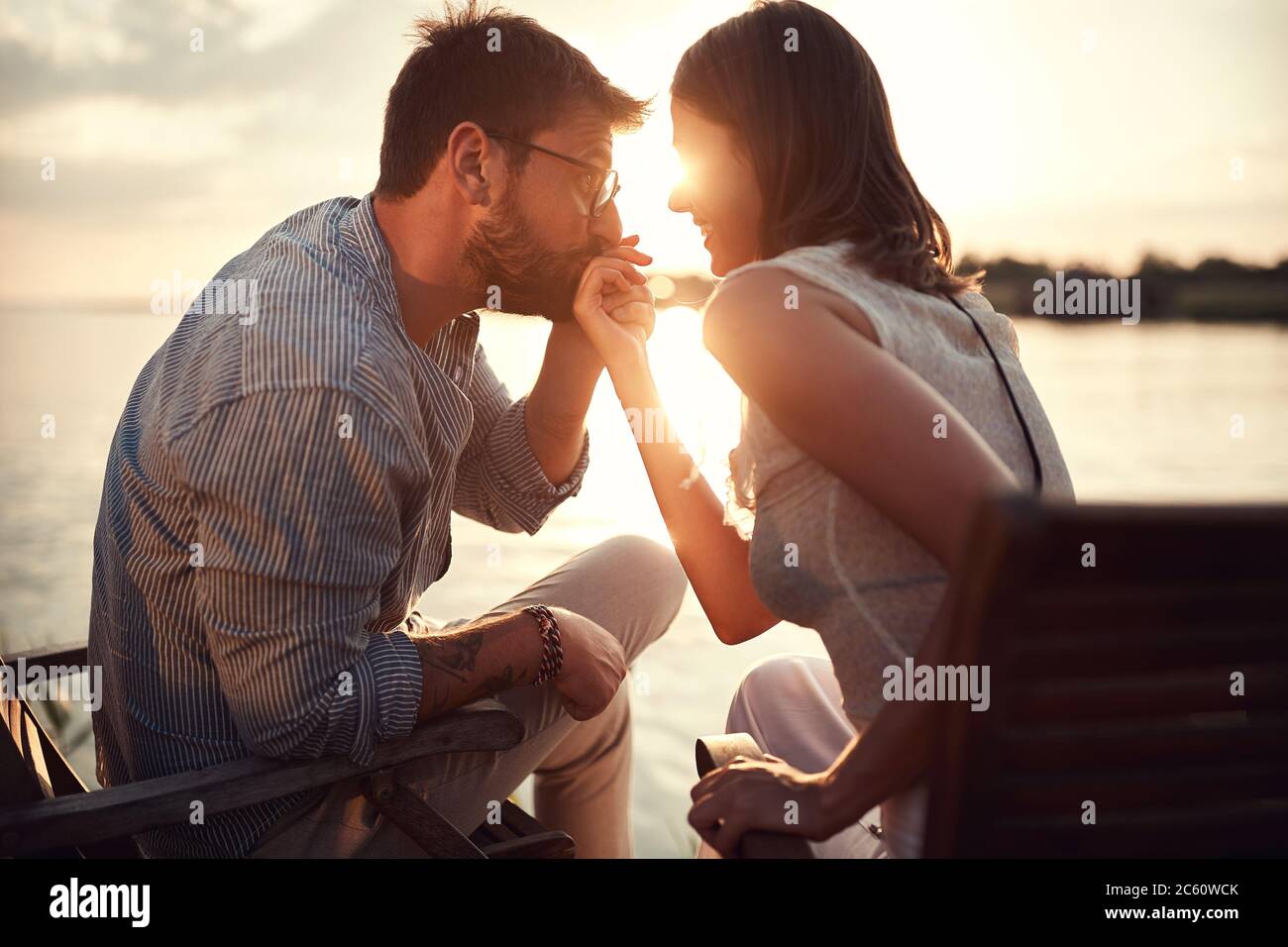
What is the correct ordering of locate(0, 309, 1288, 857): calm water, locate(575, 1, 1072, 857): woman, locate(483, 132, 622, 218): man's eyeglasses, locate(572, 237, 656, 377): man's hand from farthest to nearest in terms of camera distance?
1. locate(0, 309, 1288, 857): calm water
2. locate(483, 132, 622, 218): man's eyeglasses
3. locate(572, 237, 656, 377): man's hand
4. locate(575, 1, 1072, 857): woman

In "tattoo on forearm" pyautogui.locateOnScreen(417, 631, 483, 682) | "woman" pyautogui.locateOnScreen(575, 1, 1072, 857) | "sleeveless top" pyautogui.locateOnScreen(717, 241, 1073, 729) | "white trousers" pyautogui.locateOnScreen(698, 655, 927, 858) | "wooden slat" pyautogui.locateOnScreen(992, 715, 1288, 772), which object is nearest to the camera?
"wooden slat" pyautogui.locateOnScreen(992, 715, 1288, 772)

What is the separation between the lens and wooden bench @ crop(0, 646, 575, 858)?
5.98 ft

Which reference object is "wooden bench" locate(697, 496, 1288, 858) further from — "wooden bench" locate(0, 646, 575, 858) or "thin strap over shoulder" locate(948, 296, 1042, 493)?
"wooden bench" locate(0, 646, 575, 858)

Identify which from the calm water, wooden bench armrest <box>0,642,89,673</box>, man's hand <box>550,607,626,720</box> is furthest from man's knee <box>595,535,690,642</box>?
wooden bench armrest <box>0,642,89,673</box>

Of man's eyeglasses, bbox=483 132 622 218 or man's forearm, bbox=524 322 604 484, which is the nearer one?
man's eyeglasses, bbox=483 132 622 218

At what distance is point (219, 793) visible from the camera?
1.93 meters

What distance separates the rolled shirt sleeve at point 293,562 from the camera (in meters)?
2.00

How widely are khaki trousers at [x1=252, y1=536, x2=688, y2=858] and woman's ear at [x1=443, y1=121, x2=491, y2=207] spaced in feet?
3.40

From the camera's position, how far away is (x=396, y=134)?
2875mm

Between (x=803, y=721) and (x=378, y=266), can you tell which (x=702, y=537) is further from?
(x=378, y=266)

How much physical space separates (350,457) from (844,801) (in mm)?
1089

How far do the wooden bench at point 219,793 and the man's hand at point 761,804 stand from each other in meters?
0.51

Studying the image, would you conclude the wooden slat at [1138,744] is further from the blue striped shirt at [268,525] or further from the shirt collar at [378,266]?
the shirt collar at [378,266]

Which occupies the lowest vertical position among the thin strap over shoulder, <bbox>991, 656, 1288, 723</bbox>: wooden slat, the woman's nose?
<bbox>991, 656, 1288, 723</bbox>: wooden slat
